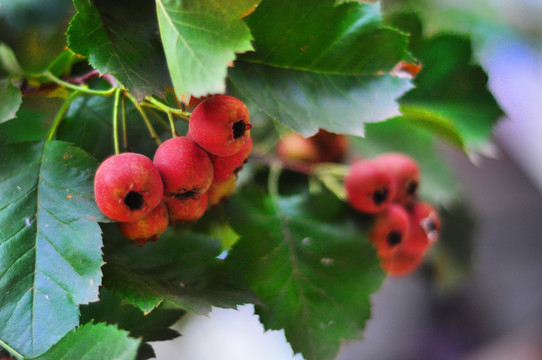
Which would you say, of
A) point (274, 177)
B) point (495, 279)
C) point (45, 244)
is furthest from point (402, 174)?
point (495, 279)

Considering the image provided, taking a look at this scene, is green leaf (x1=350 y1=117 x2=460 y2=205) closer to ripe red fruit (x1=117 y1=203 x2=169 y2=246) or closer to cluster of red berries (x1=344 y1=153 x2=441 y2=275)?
cluster of red berries (x1=344 y1=153 x2=441 y2=275)

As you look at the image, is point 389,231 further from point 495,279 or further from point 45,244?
point 495,279

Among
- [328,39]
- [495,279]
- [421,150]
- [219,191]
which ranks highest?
[328,39]

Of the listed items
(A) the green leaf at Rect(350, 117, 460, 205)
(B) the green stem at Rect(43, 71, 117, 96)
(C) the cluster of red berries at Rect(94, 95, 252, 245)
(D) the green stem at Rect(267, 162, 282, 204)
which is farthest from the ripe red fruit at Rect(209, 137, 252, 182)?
(A) the green leaf at Rect(350, 117, 460, 205)

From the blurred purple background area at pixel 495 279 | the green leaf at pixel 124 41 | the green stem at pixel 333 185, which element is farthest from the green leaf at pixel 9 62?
the blurred purple background area at pixel 495 279

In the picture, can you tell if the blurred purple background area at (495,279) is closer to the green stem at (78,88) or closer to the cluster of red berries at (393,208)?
the cluster of red berries at (393,208)

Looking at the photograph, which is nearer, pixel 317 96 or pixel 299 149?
pixel 317 96
